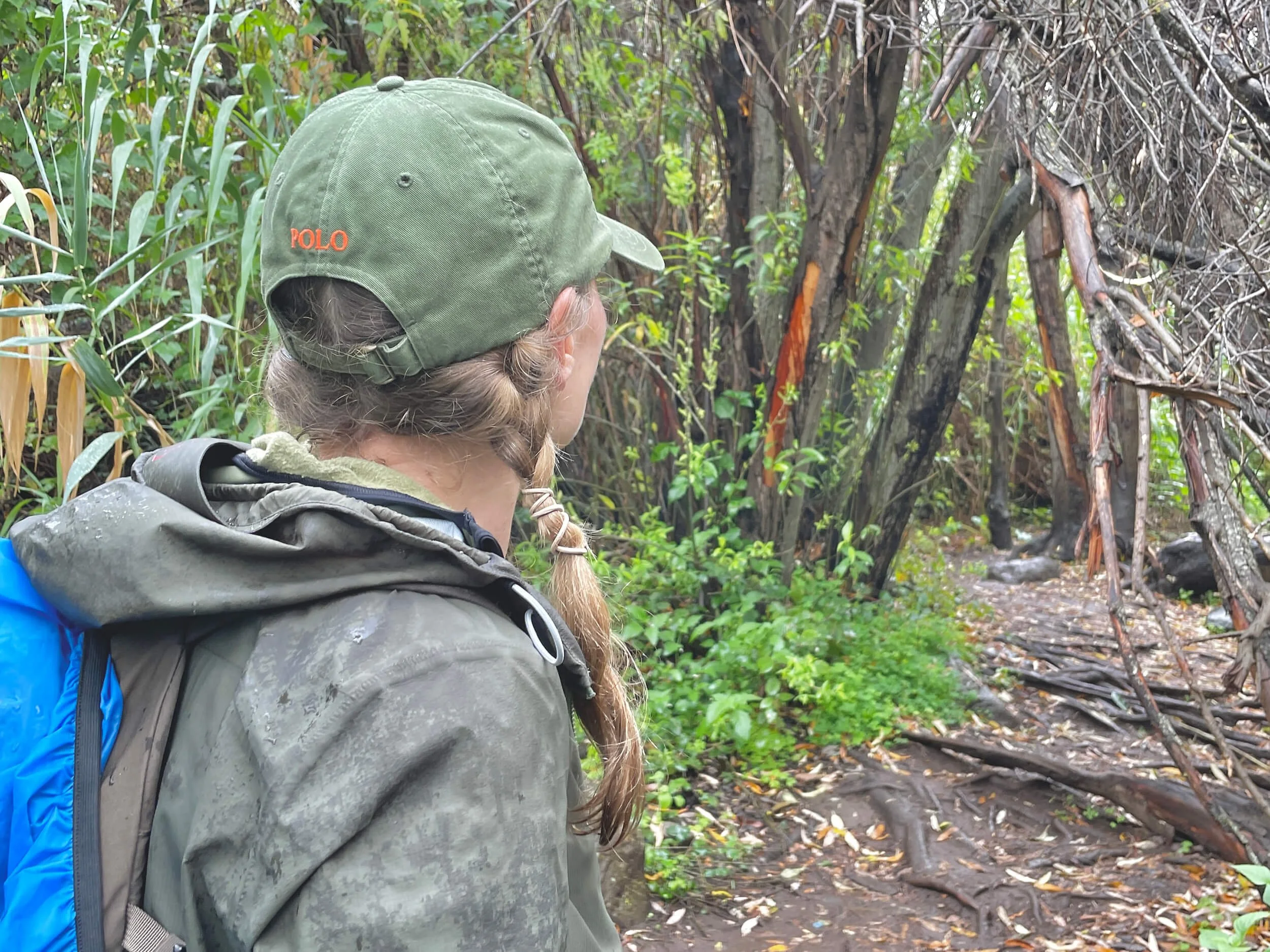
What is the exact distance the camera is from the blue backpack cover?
0.77m

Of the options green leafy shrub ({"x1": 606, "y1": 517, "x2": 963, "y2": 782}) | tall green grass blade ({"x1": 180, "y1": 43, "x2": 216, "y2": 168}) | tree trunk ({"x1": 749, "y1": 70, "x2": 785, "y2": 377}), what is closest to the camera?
tall green grass blade ({"x1": 180, "y1": 43, "x2": 216, "y2": 168})

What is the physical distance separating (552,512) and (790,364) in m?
3.75

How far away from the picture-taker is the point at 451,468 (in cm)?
112

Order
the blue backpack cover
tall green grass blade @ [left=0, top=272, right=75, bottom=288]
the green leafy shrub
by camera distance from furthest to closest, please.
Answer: the green leafy shrub, tall green grass blade @ [left=0, top=272, right=75, bottom=288], the blue backpack cover

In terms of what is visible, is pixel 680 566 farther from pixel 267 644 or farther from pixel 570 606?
pixel 267 644

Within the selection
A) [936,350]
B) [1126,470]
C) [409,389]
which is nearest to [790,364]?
[936,350]

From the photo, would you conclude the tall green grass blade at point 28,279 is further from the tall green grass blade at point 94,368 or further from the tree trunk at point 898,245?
the tree trunk at point 898,245

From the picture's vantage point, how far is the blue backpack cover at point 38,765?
2.52 ft

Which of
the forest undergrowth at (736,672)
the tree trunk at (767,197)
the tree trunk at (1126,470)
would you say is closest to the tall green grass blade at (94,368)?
the forest undergrowth at (736,672)

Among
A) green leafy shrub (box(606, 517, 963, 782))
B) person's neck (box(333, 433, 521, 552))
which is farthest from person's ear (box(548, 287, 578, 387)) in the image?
green leafy shrub (box(606, 517, 963, 782))

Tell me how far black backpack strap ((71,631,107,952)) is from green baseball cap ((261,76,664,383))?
0.40 metres

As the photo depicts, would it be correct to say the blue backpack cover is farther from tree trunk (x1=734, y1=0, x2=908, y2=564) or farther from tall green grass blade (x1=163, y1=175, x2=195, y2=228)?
tree trunk (x1=734, y1=0, x2=908, y2=564)

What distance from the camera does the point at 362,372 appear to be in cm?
104

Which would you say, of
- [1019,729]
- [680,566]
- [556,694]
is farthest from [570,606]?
[1019,729]
